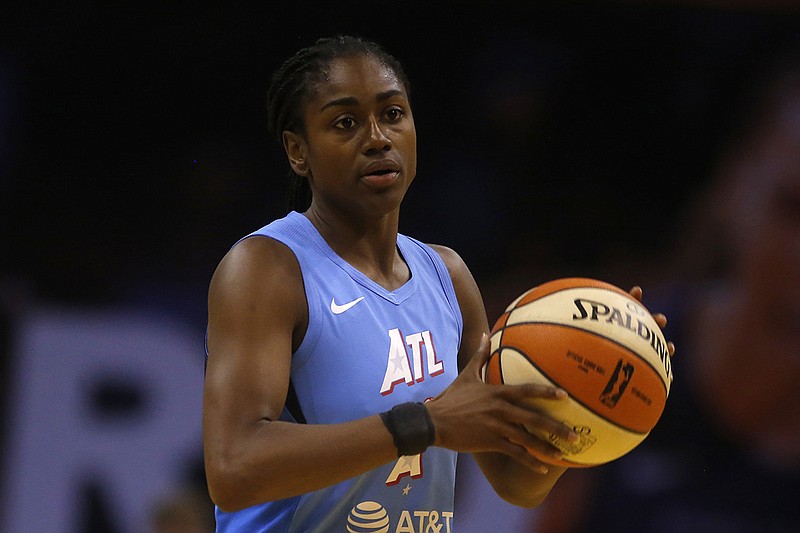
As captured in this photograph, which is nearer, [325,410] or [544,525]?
[325,410]

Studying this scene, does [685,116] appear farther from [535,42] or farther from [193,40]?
[193,40]

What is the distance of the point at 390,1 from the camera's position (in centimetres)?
615

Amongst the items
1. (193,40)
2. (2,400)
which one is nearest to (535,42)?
(193,40)

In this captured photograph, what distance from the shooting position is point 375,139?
2.81m

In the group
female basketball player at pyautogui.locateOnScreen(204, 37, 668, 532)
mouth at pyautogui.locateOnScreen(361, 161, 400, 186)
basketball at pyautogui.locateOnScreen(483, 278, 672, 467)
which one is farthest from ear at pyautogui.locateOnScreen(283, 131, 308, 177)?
basketball at pyautogui.locateOnScreen(483, 278, 672, 467)

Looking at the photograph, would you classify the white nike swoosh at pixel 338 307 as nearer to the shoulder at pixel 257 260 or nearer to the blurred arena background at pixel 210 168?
the shoulder at pixel 257 260

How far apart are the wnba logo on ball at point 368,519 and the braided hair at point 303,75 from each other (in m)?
0.99

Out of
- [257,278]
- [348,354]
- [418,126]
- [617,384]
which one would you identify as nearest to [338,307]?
[348,354]

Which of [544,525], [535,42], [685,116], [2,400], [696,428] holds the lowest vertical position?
[544,525]

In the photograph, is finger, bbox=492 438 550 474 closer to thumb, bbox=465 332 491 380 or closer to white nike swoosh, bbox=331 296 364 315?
thumb, bbox=465 332 491 380

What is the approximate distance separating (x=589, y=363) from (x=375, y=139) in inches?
31.8

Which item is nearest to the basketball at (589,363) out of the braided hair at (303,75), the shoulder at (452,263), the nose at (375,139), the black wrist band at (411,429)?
the black wrist band at (411,429)

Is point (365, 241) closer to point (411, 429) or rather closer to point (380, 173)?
point (380, 173)

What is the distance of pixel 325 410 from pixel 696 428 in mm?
4030
